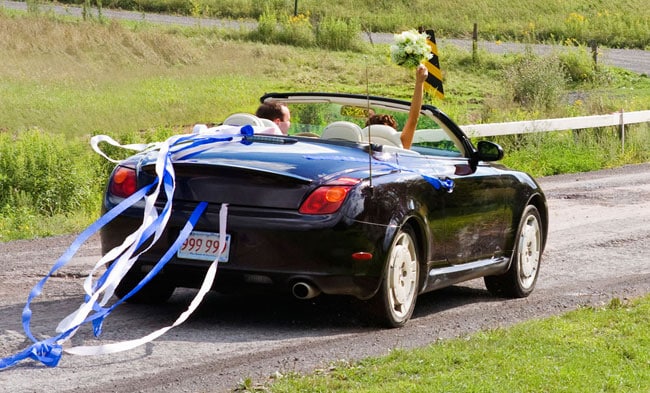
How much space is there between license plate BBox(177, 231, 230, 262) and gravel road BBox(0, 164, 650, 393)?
46cm

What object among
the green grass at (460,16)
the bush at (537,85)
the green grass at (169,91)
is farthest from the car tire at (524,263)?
the green grass at (460,16)

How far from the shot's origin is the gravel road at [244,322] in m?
7.03

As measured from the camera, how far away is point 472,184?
946 cm

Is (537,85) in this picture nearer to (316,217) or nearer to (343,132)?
(343,132)

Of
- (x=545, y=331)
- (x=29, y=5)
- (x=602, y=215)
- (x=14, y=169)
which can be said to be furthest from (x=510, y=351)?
(x=29, y=5)

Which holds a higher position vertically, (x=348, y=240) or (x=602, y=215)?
(x=348, y=240)

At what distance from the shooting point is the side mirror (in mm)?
9562

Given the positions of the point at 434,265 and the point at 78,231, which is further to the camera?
the point at 78,231

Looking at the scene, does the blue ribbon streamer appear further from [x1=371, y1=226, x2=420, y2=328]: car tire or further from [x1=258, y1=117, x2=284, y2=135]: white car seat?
[x1=371, y1=226, x2=420, y2=328]: car tire

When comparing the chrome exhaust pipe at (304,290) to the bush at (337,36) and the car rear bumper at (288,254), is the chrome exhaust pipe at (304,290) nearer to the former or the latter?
the car rear bumper at (288,254)

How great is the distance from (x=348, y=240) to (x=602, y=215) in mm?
7963

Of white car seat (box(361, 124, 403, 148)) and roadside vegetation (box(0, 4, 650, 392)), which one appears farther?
white car seat (box(361, 124, 403, 148))

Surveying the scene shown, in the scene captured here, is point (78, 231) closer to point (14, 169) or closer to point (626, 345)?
point (14, 169)

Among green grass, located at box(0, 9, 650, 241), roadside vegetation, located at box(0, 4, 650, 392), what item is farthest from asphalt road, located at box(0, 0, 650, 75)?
green grass, located at box(0, 9, 650, 241)
